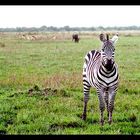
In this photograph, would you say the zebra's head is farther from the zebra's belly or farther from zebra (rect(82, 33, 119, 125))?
the zebra's belly

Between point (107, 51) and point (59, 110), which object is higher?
point (107, 51)

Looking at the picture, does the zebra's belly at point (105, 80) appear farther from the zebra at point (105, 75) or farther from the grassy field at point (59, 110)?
the grassy field at point (59, 110)

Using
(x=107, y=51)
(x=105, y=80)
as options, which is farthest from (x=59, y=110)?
(x=107, y=51)

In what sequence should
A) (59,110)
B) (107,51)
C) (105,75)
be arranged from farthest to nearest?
1. (59,110)
2. (105,75)
3. (107,51)

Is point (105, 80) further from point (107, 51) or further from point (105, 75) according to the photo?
point (107, 51)

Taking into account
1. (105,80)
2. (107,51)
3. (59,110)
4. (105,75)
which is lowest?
(59,110)

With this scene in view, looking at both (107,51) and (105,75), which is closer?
(107,51)

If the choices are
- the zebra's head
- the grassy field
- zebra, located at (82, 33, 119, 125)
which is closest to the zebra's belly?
zebra, located at (82, 33, 119, 125)

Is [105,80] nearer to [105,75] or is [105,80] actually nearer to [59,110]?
[105,75]

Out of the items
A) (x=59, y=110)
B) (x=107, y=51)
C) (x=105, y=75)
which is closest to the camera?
(x=107, y=51)

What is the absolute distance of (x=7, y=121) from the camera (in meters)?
7.11
